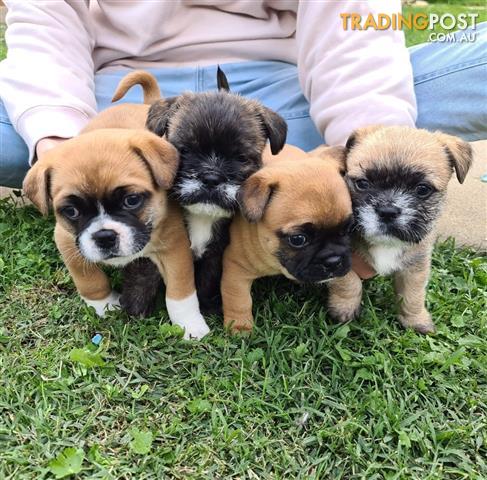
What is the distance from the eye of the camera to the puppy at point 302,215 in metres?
2.68

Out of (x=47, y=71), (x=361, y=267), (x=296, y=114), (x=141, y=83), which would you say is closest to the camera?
(x=361, y=267)

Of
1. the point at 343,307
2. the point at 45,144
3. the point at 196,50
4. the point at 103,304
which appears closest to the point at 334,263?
the point at 343,307

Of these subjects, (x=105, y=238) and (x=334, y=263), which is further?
(x=334, y=263)

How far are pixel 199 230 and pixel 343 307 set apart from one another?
100 cm

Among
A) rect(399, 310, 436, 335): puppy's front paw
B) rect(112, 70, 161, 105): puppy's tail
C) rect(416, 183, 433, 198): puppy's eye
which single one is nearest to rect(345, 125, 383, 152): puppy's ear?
rect(416, 183, 433, 198): puppy's eye

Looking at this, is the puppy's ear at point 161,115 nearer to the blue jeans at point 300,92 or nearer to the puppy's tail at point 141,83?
the puppy's tail at point 141,83

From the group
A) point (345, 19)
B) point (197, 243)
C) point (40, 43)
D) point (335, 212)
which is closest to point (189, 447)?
point (197, 243)

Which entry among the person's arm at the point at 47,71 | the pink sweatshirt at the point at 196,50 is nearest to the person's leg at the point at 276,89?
the pink sweatshirt at the point at 196,50

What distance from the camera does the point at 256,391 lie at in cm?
286

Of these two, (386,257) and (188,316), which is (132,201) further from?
(386,257)

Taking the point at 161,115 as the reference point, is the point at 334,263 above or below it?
below

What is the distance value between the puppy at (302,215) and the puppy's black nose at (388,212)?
16cm

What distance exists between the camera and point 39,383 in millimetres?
2807

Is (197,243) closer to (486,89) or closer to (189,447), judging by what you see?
(189,447)
